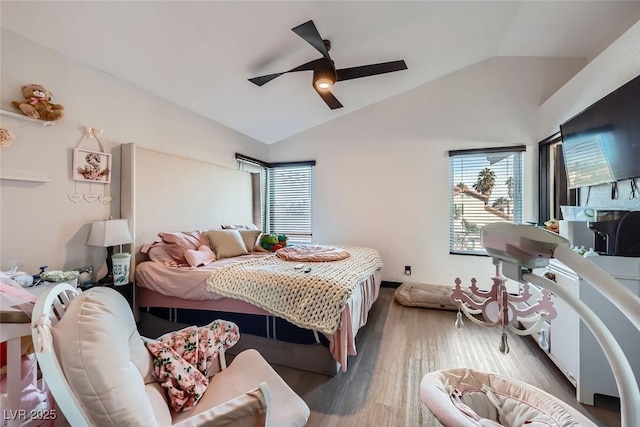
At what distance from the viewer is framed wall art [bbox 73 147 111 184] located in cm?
214

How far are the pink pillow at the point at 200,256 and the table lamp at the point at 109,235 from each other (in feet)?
1.66

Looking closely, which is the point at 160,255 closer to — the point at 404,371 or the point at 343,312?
the point at 343,312

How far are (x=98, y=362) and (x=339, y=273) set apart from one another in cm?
162

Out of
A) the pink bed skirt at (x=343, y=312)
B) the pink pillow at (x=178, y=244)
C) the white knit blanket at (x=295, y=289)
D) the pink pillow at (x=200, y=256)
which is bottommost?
the pink bed skirt at (x=343, y=312)

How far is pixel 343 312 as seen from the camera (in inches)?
71.8

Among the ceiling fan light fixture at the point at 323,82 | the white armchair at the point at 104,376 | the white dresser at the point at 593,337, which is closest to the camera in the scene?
the white armchair at the point at 104,376

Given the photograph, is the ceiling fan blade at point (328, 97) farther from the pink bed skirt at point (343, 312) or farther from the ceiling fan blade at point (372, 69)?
the pink bed skirt at point (343, 312)

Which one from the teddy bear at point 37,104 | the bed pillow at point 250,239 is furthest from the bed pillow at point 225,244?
the teddy bear at point 37,104

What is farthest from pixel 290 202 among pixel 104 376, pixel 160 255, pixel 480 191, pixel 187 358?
pixel 104 376

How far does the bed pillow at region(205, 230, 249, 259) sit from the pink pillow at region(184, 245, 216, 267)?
142mm

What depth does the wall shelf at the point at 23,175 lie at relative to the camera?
1.75 meters

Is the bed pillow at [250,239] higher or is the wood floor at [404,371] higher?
the bed pillow at [250,239]

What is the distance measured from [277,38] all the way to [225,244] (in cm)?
215

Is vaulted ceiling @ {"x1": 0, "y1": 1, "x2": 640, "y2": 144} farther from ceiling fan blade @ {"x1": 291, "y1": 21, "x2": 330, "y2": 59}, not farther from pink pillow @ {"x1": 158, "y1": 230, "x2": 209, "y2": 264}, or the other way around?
pink pillow @ {"x1": 158, "y1": 230, "x2": 209, "y2": 264}
